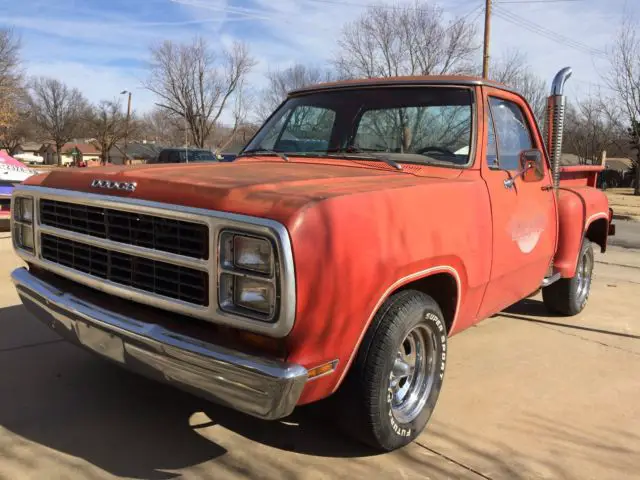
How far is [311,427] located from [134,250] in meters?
1.41

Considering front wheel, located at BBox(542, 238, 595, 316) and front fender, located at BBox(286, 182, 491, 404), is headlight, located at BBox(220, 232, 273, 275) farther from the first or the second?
front wheel, located at BBox(542, 238, 595, 316)

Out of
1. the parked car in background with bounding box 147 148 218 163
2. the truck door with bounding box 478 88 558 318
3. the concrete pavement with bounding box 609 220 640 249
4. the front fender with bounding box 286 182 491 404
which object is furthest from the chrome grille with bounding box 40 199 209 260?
the parked car in background with bounding box 147 148 218 163

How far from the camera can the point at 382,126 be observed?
3.71 metres

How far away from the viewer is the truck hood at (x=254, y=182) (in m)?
2.25

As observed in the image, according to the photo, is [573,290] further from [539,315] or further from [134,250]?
[134,250]

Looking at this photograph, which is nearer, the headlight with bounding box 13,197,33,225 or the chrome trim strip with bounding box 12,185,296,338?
the chrome trim strip with bounding box 12,185,296,338

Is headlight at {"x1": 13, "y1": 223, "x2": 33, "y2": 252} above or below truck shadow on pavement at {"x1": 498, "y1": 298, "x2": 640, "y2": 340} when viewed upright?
above

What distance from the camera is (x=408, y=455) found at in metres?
2.87

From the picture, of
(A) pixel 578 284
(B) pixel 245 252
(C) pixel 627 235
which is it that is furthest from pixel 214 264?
(C) pixel 627 235

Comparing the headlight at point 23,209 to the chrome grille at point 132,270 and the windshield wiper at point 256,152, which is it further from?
the windshield wiper at point 256,152

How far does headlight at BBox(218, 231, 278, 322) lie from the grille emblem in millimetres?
667

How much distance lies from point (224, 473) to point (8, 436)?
3.89ft

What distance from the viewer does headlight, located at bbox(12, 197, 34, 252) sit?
320cm

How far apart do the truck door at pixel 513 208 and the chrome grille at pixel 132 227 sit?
184cm
